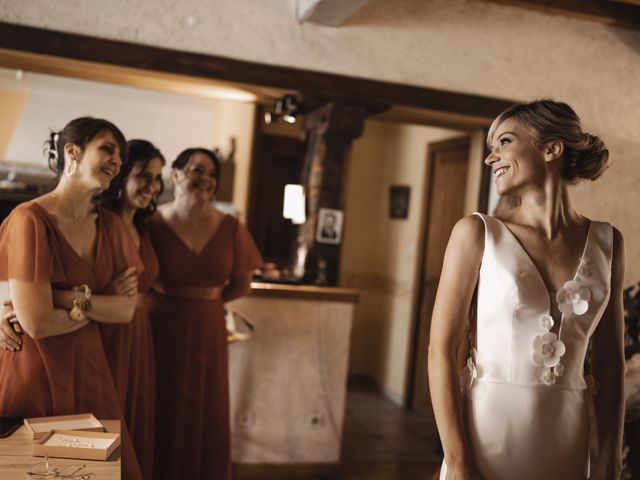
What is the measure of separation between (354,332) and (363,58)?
3.51m

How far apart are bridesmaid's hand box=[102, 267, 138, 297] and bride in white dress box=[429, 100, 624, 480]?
49.8 inches

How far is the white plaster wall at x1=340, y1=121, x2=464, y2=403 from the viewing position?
6230mm

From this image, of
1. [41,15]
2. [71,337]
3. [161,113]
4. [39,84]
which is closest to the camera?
[71,337]

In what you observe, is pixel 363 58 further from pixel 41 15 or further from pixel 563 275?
pixel 563 275

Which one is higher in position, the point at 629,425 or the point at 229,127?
the point at 229,127

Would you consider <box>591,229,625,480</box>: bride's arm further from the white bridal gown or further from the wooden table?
the wooden table

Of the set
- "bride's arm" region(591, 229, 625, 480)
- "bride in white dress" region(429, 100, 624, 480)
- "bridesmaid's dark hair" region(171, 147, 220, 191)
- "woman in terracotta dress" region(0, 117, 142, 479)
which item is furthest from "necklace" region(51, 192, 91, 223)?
"bride's arm" region(591, 229, 625, 480)

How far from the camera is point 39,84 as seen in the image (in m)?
6.69

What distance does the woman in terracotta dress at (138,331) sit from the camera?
2539 mm

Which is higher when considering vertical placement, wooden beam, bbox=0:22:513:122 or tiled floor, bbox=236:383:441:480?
wooden beam, bbox=0:22:513:122

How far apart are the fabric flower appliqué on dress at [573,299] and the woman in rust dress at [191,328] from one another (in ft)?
6.13

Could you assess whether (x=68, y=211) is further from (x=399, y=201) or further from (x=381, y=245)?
(x=381, y=245)

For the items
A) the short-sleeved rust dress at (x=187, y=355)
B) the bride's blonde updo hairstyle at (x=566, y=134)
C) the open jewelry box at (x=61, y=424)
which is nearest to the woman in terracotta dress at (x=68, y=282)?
the open jewelry box at (x=61, y=424)

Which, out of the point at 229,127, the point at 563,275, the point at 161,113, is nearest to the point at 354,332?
the point at 229,127
